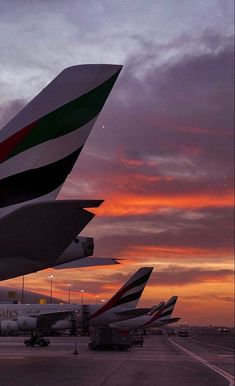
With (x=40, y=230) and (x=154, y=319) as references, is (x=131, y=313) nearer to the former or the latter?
(x=154, y=319)

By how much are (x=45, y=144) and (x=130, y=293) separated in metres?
40.3

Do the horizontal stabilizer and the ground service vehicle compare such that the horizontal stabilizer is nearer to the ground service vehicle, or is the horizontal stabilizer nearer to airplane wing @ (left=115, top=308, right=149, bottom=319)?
the ground service vehicle

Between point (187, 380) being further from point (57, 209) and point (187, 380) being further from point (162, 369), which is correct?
point (57, 209)

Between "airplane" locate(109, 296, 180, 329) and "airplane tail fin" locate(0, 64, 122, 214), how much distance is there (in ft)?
171

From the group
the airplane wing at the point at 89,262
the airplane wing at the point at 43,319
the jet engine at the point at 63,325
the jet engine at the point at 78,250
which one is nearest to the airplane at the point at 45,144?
the jet engine at the point at 78,250

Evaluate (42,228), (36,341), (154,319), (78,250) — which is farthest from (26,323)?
(42,228)

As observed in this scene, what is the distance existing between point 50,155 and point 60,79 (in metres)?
2.49

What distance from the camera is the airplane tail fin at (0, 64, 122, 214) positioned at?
15.4 metres

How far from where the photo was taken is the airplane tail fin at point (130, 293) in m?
53.8

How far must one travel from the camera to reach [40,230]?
12586 millimetres

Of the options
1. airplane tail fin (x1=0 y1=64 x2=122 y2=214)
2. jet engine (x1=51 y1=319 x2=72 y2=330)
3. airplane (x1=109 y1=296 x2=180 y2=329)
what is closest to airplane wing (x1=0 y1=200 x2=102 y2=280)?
airplane tail fin (x1=0 y1=64 x2=122 y2=214)

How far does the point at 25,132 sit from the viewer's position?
15.9 m

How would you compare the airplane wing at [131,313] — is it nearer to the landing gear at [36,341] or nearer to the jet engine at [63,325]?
the jet engine at [63,325]

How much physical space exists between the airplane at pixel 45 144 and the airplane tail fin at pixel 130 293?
126 ft
